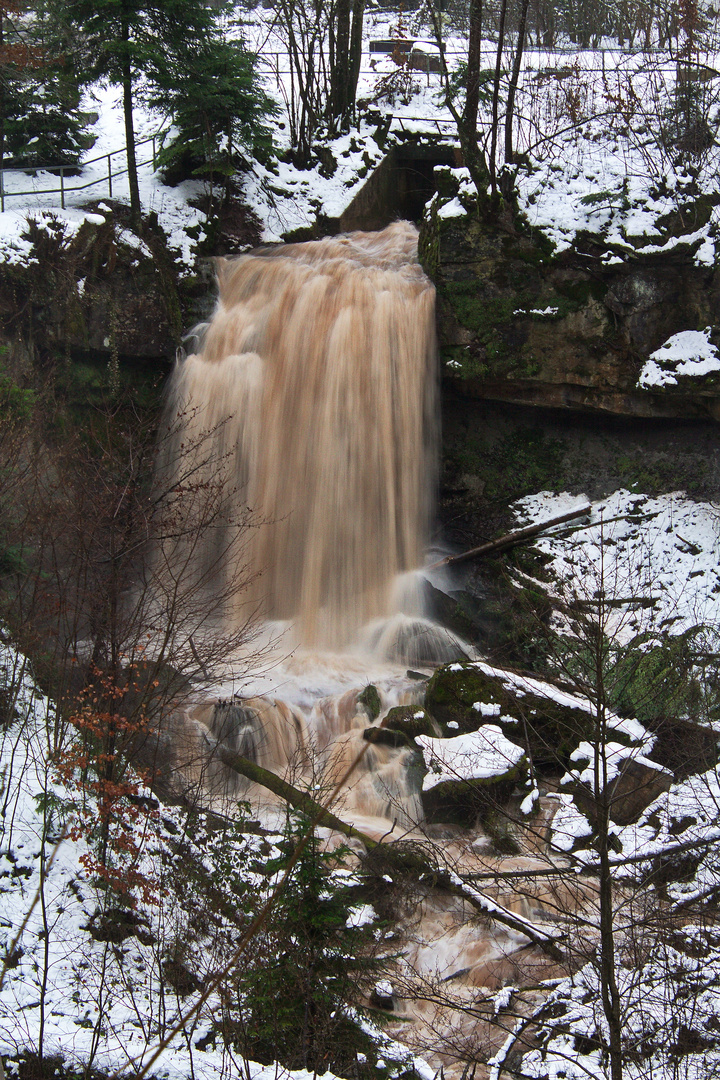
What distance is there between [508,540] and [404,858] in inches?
259

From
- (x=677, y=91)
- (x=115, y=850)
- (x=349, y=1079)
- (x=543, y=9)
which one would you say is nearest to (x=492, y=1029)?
(x=349, y=1079)

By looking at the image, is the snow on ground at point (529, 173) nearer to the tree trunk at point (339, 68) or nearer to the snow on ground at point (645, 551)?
the tree trunk at point (339, 68)

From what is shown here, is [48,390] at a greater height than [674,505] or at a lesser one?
greater

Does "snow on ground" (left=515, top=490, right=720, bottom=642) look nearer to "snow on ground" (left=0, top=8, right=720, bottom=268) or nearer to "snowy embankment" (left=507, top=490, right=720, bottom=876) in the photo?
"snowy embankment" (left=507, top=490, right=720, bottom=876)

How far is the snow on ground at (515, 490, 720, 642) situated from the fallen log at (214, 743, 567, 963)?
188 inches

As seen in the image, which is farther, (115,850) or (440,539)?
(440,539)

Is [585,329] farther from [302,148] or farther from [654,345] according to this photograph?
[302,148]

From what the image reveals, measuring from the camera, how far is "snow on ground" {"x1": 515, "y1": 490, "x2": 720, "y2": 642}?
12086 millimetres

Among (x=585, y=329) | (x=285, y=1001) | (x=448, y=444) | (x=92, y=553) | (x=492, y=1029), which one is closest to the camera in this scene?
(x=285, y=1001)

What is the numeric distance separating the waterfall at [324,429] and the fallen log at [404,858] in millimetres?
3950

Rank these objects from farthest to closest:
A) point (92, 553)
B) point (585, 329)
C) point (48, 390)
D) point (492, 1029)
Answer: point (585, 329) < point (48, 390) < point (92, 553) < point (492, 1029)

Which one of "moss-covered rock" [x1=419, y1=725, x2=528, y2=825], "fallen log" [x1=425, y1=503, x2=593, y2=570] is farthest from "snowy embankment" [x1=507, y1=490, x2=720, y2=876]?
"moss-covered rock" [x1=419, y1=725, x2=528, y2=825]

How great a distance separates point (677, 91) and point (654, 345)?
220 inches

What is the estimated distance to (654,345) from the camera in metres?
13.8
